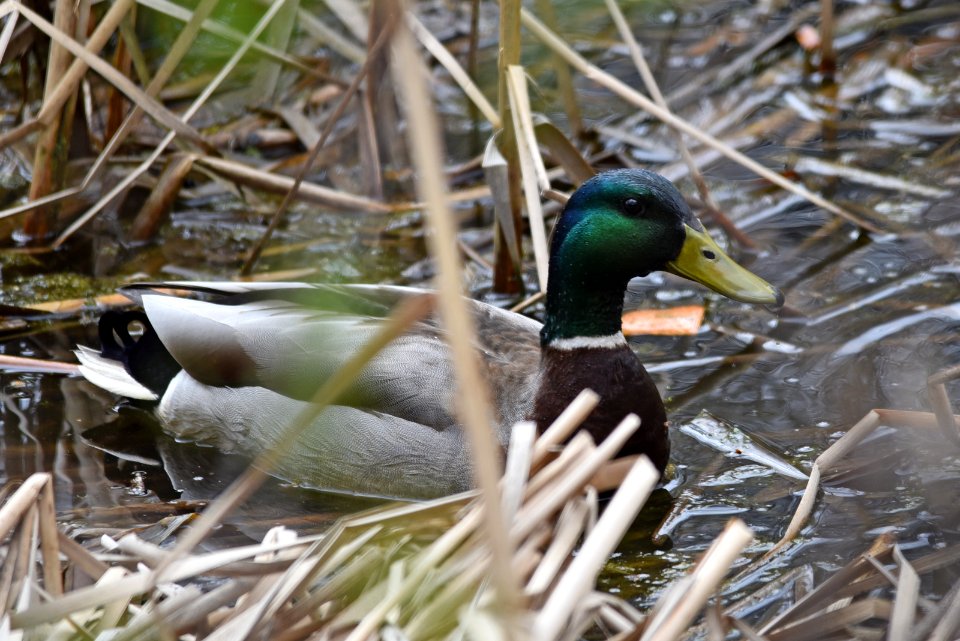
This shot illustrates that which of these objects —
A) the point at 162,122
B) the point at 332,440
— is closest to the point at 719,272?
the point at 332,440

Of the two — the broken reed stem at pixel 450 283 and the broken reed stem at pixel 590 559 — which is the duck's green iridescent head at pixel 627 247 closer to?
the broken reed stem at pixel 590 559

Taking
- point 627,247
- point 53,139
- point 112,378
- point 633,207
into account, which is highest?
point 53,139

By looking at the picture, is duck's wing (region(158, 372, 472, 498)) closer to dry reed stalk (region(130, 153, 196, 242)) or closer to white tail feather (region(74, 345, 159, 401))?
white tail feather (region(74, 345, 159, 401))

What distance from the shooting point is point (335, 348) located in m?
4.50

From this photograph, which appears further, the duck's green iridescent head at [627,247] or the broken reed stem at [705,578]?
the duck's green iridescent head at [627,247]

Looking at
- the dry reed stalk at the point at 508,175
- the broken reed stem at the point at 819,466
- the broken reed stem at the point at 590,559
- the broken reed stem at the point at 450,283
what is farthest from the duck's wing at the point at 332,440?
the broken reed stem at the point at 450,283

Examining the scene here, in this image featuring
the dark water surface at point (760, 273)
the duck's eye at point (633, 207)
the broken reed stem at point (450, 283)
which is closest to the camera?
the broken reed stem at point (450, 283)

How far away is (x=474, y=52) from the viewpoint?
650 centimetres

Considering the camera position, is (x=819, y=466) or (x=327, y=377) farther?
(x=327, y=377)

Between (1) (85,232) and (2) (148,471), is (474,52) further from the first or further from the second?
(2) (148,471)

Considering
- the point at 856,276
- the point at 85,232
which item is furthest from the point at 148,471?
the point at 856,276

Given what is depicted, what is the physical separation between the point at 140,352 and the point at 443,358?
147cm

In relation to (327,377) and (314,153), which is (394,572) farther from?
(314,153)

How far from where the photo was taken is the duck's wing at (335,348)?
14.8 ft
